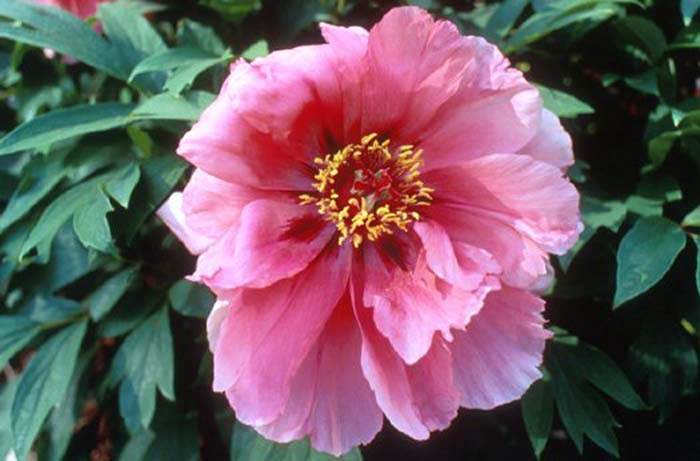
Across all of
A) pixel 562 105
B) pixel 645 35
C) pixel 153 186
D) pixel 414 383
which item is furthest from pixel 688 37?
pixel 153 186

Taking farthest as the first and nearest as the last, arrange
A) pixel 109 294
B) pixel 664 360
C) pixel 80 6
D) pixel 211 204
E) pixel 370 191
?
pixel 80 6
pixel 109 294
pixel 664 360
pixel 370 191
pixel 211 204

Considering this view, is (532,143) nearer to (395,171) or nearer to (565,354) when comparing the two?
(395,171)

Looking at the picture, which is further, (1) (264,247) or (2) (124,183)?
(2) (124,183)

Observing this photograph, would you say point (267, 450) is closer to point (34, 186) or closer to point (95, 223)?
point (95, 223)

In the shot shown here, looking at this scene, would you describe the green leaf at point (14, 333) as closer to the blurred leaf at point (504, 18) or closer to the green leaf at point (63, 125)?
the green leaf at point (63, 125)

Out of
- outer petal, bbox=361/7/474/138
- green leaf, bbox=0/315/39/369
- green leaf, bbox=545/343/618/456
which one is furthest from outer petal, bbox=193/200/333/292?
green leaf, bbox=0/315/39/369

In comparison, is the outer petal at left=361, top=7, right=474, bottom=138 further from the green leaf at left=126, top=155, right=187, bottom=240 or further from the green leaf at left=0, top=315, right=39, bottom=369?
the green leaf at left=0, top=315, right=39, bottom=369

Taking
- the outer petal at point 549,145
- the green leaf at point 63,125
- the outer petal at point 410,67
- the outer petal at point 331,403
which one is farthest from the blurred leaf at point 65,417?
the outer petal at point 549,145
